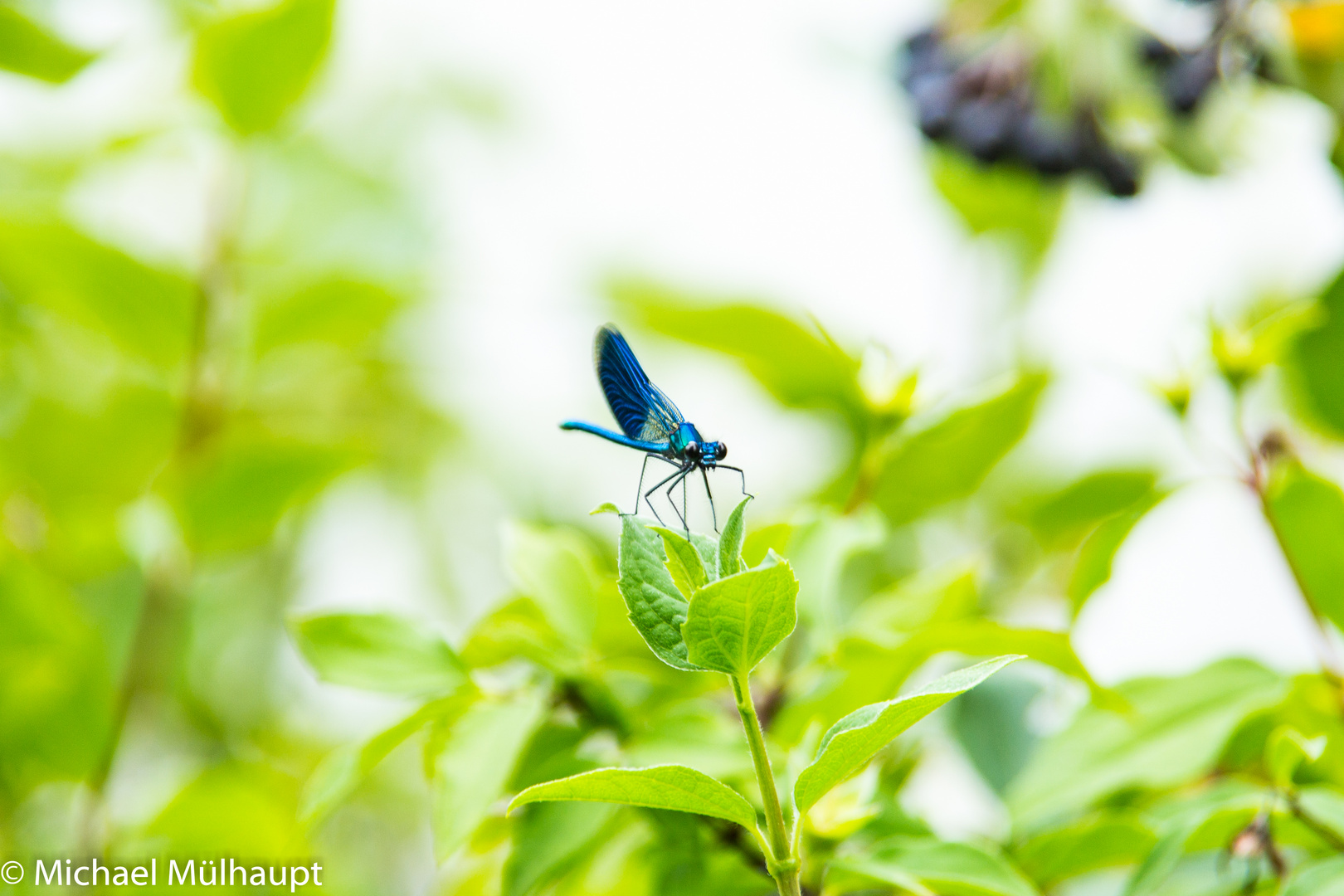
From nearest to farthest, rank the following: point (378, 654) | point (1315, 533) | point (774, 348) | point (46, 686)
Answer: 1. point (378, 654)
2. point (1315, 533)
3. point (774, 348)
4. point (46, 686)

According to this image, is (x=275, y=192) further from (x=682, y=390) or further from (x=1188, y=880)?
(x=1188, y=880)

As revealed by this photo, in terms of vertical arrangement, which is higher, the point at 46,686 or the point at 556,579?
the point at 556,579

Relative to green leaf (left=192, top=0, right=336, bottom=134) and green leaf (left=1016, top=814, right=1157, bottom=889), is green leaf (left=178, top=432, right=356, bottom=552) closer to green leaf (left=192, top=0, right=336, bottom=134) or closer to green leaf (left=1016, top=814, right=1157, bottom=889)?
green leaf (left=192, top=0, right=336, bottom=134)

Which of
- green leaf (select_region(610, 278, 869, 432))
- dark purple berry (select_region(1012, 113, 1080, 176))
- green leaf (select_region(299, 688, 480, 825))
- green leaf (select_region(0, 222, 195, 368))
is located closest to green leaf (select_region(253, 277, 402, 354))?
green leaf (select_region(0, 222, 195, 368))

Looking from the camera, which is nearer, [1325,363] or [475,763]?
[475,763]

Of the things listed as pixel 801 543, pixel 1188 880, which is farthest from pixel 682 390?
pixel 1188 880

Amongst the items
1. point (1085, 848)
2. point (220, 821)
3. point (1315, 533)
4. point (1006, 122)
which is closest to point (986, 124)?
point (1006, 122)

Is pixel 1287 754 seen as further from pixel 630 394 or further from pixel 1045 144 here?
pixel 1045 144

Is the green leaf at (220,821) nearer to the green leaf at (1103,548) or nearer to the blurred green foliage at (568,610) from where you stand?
the blurred green foliage at (568,610)
